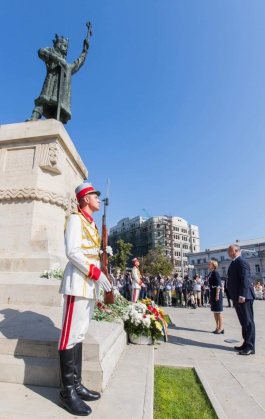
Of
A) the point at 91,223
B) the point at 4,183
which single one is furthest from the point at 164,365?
the point at 4,183

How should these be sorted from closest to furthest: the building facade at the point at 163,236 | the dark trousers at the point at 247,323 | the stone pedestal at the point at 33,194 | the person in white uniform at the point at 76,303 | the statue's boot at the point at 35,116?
1. the person in white uniform at the point at 76,303
2. the dark trousers at the point at 247,323
3. the stone pedestal at the point at 33,194
4. the statue's boot at the point at 35,116
5. the building facade at the point at 163,236

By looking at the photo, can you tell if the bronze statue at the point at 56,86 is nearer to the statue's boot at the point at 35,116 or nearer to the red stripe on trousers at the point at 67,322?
the statue's boot at the point at 35,116

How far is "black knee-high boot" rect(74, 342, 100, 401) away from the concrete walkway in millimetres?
69

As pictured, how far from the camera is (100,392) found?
8.40 ft

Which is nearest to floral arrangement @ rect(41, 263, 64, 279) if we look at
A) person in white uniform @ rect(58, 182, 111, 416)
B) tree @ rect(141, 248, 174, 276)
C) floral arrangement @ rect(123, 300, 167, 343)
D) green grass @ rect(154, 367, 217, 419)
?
floral arrangement @ rect(123, 300, 167, 343)

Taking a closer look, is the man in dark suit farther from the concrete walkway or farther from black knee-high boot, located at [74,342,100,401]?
black knee-high boot, located at [74,342,100,401]

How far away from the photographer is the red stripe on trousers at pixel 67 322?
2.36m

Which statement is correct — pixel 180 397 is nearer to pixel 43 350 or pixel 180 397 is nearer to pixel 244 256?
pixel 43 350

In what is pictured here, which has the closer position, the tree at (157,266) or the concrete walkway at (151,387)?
the concrete walkway at (151,387)

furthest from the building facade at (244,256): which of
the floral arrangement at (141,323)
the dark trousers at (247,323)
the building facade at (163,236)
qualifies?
the floral arrangement at (141,323)

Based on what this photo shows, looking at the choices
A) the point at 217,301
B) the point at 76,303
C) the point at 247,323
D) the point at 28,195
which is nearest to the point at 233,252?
the point at 247,323

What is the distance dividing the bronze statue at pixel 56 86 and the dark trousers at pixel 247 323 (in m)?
6.93

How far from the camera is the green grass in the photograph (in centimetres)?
249

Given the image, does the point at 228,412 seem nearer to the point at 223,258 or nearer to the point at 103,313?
the point at 103,313
